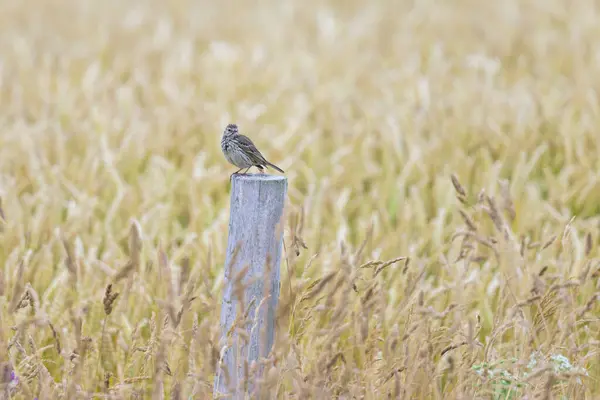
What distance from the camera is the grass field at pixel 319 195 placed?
2080 millimetres

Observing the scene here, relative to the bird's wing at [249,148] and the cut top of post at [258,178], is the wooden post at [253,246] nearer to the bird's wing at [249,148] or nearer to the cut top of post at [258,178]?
the cut top of post at [258,178]

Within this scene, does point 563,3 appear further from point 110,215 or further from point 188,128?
point 110,215

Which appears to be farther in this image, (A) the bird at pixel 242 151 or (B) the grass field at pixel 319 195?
(A) the bird at pixel 242 151

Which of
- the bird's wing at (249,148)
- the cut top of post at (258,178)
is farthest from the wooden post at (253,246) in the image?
the bird's wing at (249,148)

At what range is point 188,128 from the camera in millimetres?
5184

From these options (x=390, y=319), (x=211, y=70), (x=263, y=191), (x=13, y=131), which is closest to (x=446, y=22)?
(x=211, y=70)

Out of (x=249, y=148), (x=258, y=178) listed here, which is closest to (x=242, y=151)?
(x=249, y=148)

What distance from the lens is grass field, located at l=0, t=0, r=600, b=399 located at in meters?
2.08

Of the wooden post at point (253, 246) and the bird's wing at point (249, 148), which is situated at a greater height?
the bird's wing at point (249, 148)

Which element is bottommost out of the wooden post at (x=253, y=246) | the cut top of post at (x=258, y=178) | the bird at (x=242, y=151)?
the wooden post at (x=253, y=246)

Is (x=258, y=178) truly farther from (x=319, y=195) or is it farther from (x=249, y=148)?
(x=319, y=195)

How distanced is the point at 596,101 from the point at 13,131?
3.51 metres

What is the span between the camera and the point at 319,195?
4.24 meters

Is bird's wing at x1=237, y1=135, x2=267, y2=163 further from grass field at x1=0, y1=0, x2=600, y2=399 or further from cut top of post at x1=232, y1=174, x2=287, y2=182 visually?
cut top of post at x1=232, y1=174, x2=287, y2=182
